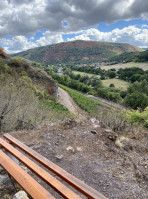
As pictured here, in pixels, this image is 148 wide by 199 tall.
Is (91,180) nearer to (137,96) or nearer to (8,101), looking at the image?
(8,101)

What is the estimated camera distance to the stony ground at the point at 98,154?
319 centimetres

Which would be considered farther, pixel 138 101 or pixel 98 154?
pixel 138 101

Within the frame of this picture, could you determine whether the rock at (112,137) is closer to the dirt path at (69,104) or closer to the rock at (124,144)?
the rock at (124,144)

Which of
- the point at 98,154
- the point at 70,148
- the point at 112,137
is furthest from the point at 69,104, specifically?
the point at 98,154

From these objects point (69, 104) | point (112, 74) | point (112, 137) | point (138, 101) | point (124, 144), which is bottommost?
point (138, 101)

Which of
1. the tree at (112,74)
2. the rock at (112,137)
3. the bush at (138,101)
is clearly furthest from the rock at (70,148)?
the tree at (112,74)

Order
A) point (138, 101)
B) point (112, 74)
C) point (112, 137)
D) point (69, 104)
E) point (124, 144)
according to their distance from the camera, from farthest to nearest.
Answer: point (112, 74)
point (138, 101)
point (69, 104)
point (112, 137)
point (124, 144)

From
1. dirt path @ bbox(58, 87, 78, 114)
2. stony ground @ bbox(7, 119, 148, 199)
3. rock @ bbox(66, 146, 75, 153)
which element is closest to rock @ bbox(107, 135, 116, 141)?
stony ground @ bbox(7, 119, 148, 199)

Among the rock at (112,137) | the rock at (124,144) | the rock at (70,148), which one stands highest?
the rock at (70,148)

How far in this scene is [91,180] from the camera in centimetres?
325

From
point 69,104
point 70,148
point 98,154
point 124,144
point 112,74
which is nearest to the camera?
point 98,154

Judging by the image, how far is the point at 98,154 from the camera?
168 inches

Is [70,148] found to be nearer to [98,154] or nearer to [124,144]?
[98,154]

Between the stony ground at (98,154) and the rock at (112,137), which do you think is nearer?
the stony ground at (98,154)
